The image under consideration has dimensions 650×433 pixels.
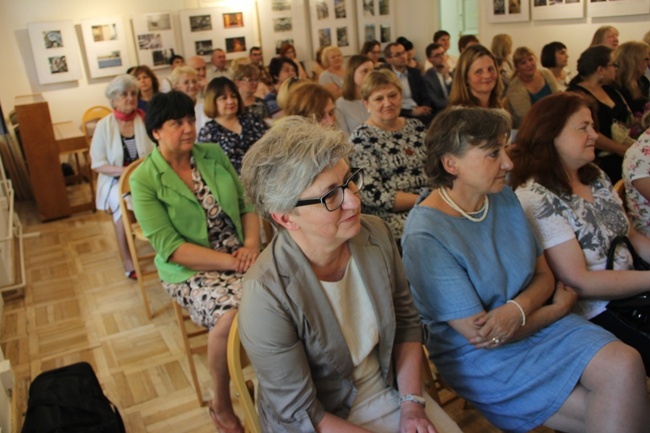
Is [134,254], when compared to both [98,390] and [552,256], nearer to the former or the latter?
[98,390]

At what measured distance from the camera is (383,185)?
287 centimetres

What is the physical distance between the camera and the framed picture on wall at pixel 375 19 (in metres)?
9.19

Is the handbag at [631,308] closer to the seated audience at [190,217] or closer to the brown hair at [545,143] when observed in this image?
the brown hair at [545,143]

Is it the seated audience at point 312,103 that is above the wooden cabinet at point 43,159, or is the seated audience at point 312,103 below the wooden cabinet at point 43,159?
above

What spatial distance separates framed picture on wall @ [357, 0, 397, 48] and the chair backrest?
404 centimetres

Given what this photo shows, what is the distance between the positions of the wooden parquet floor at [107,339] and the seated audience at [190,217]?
0.41 meters

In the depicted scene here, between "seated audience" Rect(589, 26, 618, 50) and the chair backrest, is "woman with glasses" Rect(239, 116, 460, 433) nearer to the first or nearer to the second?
"seated audience" Rect(589, 26, 618, 50)

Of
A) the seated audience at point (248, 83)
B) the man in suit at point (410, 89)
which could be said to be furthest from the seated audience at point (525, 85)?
the seated audience at point (248, 83)

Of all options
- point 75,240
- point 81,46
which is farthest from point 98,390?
point 81,46

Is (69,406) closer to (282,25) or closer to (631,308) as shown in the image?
(631,308)

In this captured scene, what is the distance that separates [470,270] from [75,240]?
14.2 feet

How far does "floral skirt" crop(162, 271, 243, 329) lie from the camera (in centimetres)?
232

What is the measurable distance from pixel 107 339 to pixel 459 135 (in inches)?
96.2

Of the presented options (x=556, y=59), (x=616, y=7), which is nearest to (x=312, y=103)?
(x=556, y=59)
